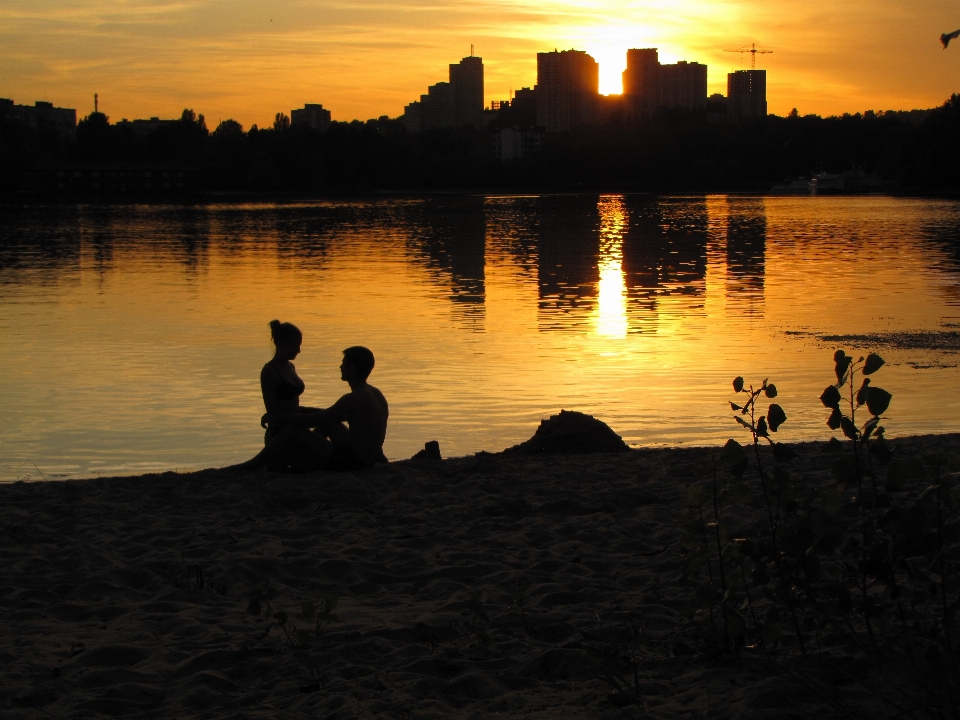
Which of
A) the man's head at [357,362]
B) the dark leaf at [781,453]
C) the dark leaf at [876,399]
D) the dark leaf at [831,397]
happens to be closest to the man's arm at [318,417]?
the man's head at [357,362]

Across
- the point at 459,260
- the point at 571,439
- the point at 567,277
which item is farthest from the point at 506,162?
the point at 571,439

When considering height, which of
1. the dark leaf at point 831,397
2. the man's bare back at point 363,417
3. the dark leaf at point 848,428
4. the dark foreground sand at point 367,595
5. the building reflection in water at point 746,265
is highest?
the building reflection in water at point 746,265

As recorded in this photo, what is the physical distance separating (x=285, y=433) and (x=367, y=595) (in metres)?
2.70

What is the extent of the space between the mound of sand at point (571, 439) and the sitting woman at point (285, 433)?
160 centimetres

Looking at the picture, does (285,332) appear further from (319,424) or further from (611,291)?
(611,291)

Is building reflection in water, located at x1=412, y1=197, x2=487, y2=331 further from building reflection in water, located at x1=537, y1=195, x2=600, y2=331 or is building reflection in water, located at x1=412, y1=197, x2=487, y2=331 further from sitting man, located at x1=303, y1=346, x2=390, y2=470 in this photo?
sitting man, located at x1=303, y1=346, x2=390, y2=470

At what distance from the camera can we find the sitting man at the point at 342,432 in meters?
7.53

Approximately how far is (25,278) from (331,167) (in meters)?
120

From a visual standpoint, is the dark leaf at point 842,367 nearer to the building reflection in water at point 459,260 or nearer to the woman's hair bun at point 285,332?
the woman's hair bun at point 285,332

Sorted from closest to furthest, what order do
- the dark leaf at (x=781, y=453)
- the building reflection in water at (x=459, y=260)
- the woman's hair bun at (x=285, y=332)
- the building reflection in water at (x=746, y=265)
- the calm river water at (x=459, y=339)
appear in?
the dark leaf at (x=781, y=453) < the woman's hair bun at (x=285, y=332) < the calm river water at (x=459, y=339) < the building reflection in water at (x=459, y=260) < the building reflection in water at (x=746, y=265)

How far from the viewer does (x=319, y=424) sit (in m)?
7.55

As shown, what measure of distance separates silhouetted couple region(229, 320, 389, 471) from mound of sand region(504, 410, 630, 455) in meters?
1.27

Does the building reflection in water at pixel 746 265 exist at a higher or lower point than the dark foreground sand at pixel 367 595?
higher

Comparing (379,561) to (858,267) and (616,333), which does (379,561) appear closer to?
(616,333)
